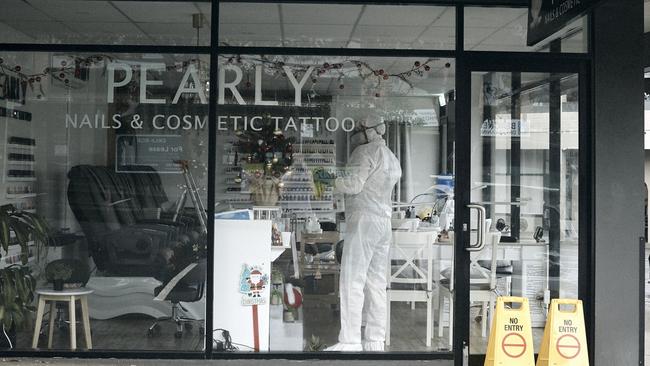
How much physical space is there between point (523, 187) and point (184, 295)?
2.55m

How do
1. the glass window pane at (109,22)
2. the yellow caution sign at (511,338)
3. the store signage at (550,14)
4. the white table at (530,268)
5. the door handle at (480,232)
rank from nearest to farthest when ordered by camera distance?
the store signage at (550,14)
the yellow caution sign at (511,338)
the door handle at (480,232)
the glass window pane at (109,22)
the white table at (530,268)

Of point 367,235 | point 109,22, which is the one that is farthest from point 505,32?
point 109,22

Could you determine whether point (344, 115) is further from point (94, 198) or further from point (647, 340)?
point (647, 340)

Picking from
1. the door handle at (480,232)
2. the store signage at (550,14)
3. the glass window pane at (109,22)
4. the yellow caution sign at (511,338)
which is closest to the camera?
the store signage at (550,14)

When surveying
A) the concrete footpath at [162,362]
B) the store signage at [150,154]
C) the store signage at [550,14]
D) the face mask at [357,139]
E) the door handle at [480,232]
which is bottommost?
the concrete footpath at [162,362]

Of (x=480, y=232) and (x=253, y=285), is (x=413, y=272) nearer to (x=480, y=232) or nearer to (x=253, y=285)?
(x=480, y=232)

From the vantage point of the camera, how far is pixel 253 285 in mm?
5676

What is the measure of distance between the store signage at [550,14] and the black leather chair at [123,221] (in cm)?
268

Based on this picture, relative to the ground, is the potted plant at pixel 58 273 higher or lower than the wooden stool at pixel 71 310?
higher

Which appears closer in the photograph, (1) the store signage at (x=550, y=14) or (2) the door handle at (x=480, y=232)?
(1) the store signage at (x=550, y=14)

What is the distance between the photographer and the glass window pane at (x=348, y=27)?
5.65 meters

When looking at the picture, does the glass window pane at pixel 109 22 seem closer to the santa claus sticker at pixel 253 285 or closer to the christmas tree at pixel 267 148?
the christmas tree at pixel 267 148

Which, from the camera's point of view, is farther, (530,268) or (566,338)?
(530,268)

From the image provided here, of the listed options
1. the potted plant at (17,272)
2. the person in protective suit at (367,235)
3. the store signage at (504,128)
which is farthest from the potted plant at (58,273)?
the store signage at (504,128)
